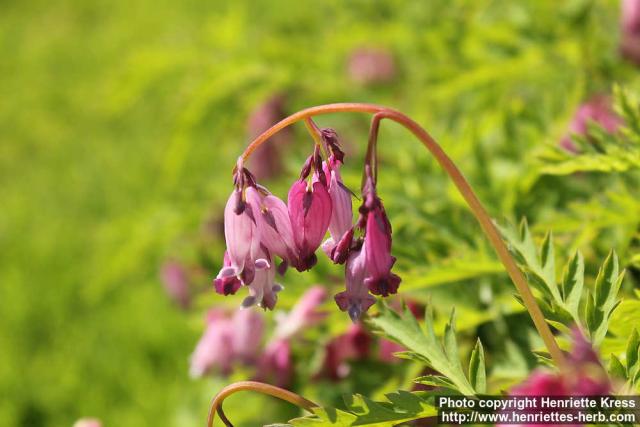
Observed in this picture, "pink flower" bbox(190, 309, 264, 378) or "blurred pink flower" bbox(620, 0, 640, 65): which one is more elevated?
"blurred pink flower" bbox(620, 0, 640, 65)

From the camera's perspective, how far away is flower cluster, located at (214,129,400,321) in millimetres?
895

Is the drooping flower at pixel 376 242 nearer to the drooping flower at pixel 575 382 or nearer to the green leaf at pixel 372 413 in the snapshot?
the green leaf at pixel 372 413

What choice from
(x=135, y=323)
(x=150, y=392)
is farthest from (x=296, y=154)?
(x=135, y=323)

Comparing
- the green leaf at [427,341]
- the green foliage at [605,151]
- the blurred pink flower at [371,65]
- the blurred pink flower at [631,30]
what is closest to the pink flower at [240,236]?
the green leaf at [427,341]

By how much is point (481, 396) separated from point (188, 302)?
181 cm

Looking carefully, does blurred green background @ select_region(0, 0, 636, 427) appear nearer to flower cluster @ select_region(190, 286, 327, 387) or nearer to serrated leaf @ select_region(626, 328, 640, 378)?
flower cluster @ select_region(190, 286, 327, 387)

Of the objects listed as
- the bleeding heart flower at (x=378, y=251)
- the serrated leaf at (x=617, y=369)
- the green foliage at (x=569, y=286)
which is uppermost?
the bleeding heart flower at (x=378, y=251)

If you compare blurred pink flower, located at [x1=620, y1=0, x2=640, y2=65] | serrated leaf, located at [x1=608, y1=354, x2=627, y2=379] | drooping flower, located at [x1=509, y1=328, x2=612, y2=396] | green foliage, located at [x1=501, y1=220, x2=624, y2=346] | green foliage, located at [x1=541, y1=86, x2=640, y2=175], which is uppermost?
blurred pink flower, located at [x1=620, y1=0, x2=640, y2=65]

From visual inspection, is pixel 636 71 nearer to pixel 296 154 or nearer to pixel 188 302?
pixel 296 154

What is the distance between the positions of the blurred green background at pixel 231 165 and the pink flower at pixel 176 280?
4cm

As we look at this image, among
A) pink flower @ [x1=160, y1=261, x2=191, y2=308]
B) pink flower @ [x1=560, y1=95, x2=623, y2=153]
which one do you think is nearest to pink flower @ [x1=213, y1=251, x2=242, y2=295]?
pink flower @ [x1=560, y1=95, x2=623, y2=153]

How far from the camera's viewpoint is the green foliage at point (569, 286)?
92 cm

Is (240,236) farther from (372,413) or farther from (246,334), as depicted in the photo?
(246,334)

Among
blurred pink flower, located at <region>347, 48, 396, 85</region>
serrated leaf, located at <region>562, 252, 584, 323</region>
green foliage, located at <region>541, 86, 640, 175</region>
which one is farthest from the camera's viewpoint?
blurred pink flower, located at <region>347, 48, 396, 85</region>
